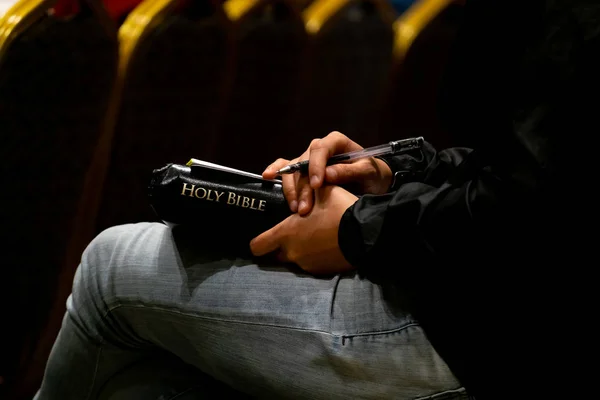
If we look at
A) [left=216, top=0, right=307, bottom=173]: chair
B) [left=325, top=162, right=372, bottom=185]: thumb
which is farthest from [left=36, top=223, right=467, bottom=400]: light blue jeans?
[left=216, top=0, right=307, bottom=173]: chair

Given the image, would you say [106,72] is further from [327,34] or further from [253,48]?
[327,34]

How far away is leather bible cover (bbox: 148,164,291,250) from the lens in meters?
0.62

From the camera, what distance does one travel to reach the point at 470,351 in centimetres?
53

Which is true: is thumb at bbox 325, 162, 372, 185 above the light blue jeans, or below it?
above

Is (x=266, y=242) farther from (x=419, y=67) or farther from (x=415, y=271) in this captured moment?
(x=419, y=67)

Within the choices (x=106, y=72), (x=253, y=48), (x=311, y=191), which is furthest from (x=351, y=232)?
(x=253, y=48)

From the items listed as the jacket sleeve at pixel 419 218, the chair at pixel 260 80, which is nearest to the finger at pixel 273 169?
the jacket sleeve at pixel 419 218

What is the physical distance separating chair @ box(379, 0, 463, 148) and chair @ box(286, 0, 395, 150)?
0.04 metres

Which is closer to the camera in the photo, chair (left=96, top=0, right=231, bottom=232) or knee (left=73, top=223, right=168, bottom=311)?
knee (left=73, top=223, right=168, bottom=311)

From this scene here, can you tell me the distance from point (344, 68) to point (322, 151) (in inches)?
30.0

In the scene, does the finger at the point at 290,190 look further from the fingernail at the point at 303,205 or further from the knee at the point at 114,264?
the knee at the point at 114,264

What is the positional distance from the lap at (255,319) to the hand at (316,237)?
1 centimetres

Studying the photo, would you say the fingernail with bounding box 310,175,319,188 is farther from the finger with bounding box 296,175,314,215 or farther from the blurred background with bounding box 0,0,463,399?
the blurred background with bounding box 0,0,463,399

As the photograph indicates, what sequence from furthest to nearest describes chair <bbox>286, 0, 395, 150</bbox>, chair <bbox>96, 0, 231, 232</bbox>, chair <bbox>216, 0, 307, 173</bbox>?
1. chair <bbox>286, 0, 395, 150</bbox>
2. chair <bbox>216, 0, 307, 173</bbox>
3. chair <bbox>96, 0, 231, 232</bbox>
